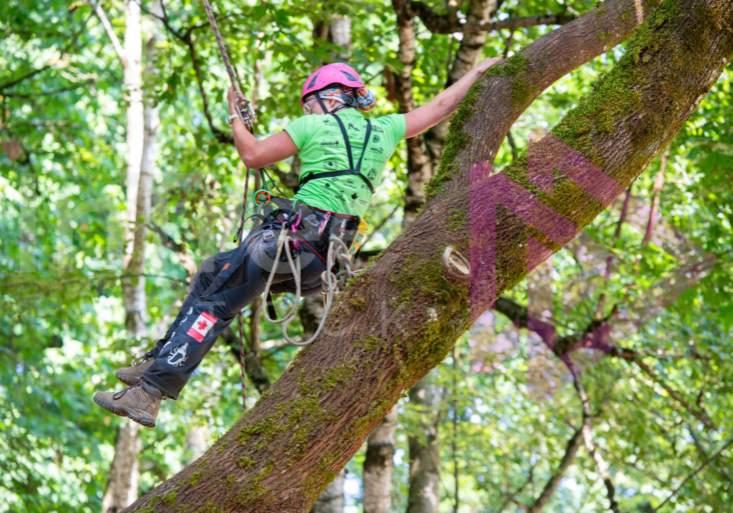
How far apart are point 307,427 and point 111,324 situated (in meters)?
8.12

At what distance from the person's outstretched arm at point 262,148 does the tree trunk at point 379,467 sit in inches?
118

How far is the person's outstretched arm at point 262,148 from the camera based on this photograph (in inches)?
113

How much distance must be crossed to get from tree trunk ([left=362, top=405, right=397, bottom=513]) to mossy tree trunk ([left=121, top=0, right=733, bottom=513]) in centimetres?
316

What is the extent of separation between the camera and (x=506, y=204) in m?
2.39

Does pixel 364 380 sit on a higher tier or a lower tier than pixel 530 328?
lower

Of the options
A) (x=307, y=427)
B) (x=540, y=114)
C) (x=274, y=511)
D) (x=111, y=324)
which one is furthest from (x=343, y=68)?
(x=111, y=324)

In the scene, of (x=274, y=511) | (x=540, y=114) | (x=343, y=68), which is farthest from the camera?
(x=540, y=114)

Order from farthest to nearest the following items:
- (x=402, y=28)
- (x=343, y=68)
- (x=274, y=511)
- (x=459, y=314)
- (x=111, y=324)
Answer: (x=111, y=324) < (x=402, y=28) < (x=343, y=68) < (x=459, y=314) < (x=274, y=511)

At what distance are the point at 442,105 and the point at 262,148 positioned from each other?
2.91ft

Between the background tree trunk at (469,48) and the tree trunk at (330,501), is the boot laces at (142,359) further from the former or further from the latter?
the background tree trunk at (469,48)

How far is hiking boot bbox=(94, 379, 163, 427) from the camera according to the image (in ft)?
9.19

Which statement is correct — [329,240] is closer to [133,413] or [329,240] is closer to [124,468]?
[133,413]

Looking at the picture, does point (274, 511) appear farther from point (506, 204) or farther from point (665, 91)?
point (665, 91)

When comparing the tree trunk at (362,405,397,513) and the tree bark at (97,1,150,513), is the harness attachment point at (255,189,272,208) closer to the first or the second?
the tree trunk at (362,405,397,513)
